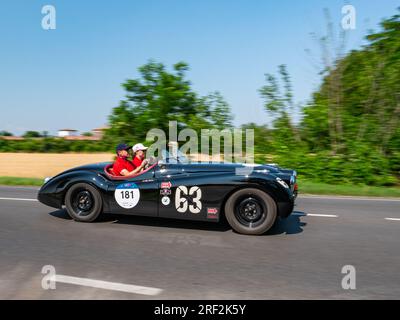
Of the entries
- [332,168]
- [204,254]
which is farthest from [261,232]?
[332,168]

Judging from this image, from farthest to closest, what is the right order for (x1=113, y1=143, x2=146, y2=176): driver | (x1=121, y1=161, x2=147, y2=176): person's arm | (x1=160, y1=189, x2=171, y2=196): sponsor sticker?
1. (x1=113, y1=143, x2=146, y2=176): driver
2. (x1=121, y1=161, x2=147, y2=176): person's arm
3. (x1=160, y1=189, x2=171, y2=196): sponsor sticker

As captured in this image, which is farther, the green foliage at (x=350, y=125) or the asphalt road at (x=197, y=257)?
the green foliage at (x=350, y=125)

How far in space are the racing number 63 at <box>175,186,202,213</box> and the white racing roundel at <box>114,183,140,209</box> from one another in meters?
0.70

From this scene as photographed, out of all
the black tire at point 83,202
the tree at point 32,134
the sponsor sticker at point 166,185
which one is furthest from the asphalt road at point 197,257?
the tree at point 32,134

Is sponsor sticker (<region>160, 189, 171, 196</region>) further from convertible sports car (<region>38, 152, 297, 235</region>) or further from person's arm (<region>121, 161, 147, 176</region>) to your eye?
person's arm (<region>121, 161, 147, 176</region>)

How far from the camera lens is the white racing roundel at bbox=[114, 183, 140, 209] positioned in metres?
6.59

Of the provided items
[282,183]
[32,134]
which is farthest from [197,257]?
[32,134]

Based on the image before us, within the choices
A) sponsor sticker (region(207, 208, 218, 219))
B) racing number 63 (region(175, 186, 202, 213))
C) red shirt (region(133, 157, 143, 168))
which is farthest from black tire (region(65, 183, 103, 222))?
sponsor sticker (region(207, 208, 218, 219))

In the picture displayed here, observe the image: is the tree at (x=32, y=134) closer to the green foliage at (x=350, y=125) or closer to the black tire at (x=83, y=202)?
the green foliage at (x=350, y=125)

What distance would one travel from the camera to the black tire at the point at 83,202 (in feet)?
22.6

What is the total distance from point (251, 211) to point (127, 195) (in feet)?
6.84

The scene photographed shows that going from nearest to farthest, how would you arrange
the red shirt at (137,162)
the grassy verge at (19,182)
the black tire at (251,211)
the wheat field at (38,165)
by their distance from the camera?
the black tire at (251,211) → the red shirt at (137,162) → the grassy verge at (19,182) → the wheat field at (38,165)

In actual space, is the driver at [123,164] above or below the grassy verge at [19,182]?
above
